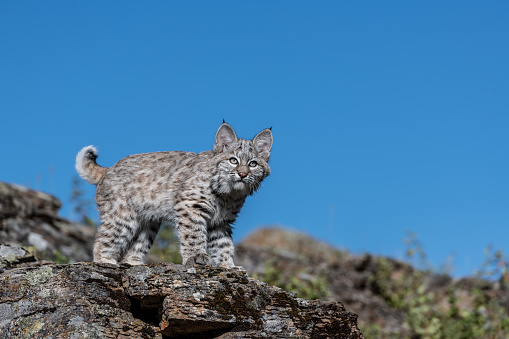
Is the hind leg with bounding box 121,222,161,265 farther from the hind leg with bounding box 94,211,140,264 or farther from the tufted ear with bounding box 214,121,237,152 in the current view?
the tufted ear with bounding box 214,121,237,152

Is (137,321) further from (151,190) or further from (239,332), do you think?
(151,190)

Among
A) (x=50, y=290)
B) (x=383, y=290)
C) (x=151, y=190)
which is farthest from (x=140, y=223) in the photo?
(x=383, y=290)

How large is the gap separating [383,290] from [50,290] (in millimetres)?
10476

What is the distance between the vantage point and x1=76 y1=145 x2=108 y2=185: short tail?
352 inches

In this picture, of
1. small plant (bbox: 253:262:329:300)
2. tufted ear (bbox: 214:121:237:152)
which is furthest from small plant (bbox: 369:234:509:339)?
tufted ear (bbox: 214:121:237:152)

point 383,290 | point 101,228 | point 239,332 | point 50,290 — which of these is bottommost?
point 239,332

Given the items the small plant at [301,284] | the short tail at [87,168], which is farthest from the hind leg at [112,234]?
the small plant at [301,284]

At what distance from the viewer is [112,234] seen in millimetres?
8094

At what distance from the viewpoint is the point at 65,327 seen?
5.49m

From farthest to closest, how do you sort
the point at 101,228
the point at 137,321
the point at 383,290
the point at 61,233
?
the point at 383,290 < the point at 61,233 < the point at 101,228 < the point at 137,321

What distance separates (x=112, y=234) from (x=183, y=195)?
1202 millimetres

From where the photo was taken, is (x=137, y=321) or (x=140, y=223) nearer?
(x=137, y=321)

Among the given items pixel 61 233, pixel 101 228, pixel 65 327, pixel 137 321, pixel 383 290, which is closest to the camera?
pixel 65 327

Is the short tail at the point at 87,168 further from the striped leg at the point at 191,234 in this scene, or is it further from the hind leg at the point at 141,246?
the striped leg at the point at 191,234
